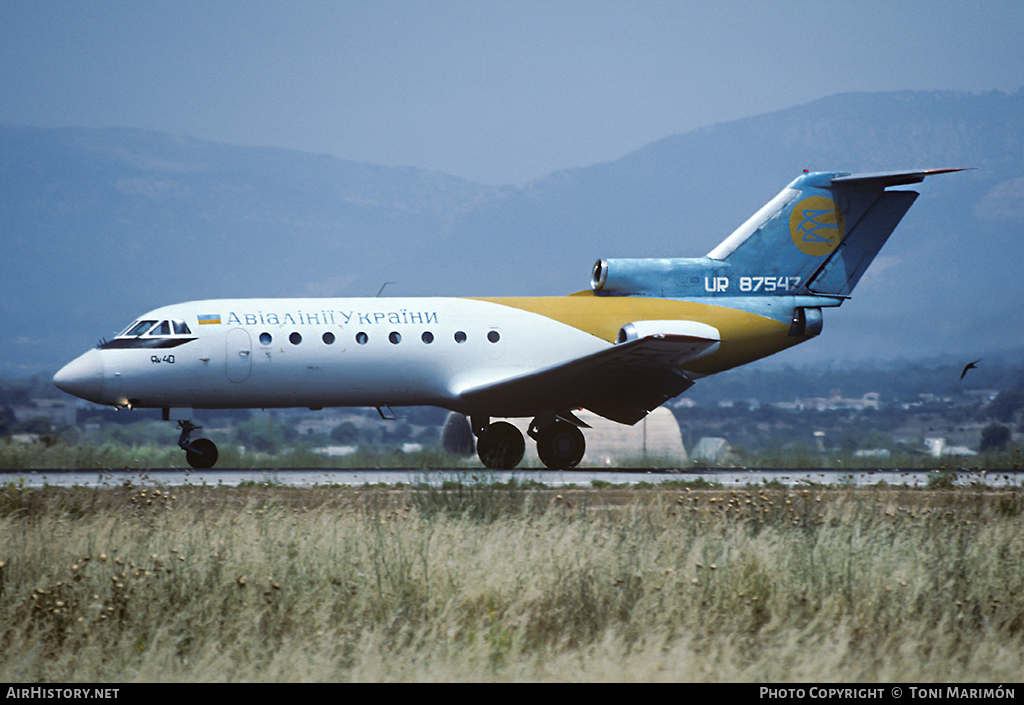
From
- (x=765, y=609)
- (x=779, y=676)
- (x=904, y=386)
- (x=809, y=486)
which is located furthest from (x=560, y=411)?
(x=904, y=386)

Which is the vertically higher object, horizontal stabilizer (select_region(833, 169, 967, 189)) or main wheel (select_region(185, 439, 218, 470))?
horizontal stabilizer (select_region(833, 169, 967, 189))

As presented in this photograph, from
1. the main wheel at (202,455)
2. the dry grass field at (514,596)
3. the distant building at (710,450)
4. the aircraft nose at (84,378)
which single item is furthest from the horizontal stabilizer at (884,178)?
the aircraft nose at (84,378)

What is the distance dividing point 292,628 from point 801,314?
1600 cm

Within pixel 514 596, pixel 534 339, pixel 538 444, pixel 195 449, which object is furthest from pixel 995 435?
pixel 514 596

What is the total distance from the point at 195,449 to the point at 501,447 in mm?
6082

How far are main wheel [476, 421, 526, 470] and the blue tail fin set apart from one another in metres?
5.77

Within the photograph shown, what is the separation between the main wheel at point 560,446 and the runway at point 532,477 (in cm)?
27

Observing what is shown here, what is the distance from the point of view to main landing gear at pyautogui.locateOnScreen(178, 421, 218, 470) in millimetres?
20217

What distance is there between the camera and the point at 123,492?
555 inches

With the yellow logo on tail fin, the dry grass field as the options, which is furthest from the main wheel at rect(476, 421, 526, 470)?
the dry grass field

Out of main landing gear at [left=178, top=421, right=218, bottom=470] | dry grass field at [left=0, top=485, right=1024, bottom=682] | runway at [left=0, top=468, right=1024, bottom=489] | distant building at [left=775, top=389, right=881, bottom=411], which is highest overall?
distant building at [left=775, top=389, right=881, bottom=411]

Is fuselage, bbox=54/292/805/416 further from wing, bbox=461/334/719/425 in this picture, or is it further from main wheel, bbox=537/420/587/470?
main wheel, bbox=537/420/587/470

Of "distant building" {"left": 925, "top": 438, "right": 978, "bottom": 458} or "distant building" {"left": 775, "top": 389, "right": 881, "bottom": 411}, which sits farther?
"distant building" {"left": 775, "top": 389, "right": 881, "bottom": 411}

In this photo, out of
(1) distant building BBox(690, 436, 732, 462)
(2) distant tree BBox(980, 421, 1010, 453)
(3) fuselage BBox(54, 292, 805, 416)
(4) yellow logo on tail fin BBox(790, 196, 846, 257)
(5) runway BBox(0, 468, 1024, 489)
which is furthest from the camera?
(2) distant tree BBox(980, 421, 1010, 453)
